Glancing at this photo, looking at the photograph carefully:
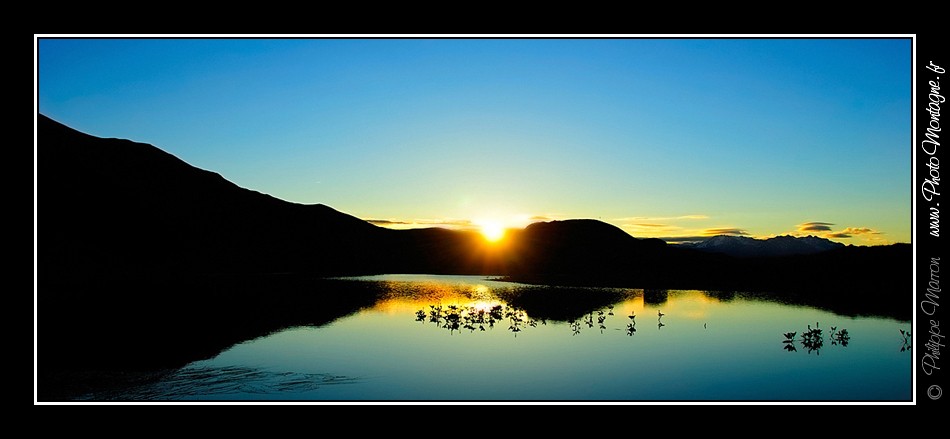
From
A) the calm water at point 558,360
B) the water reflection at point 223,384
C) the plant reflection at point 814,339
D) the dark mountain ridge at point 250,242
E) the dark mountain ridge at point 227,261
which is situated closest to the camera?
the water reflection at point 223,384

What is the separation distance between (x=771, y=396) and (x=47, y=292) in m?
60.0

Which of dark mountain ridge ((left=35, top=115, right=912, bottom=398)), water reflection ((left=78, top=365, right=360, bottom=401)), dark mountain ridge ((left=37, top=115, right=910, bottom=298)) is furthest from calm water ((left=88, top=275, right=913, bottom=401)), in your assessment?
dark mountain ridge ((left=37, top=115, right=910, bottom=298))

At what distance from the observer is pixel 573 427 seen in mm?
16516

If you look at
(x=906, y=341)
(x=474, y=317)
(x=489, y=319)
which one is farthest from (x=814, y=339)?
(x=474, y=317)

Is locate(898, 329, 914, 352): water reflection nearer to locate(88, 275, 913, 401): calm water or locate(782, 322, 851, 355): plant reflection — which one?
locate(88, 275, 913, 401): calm water

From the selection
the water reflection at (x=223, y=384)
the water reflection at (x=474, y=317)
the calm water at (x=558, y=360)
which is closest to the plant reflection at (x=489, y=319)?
the water reflection at (x=474, y=317)

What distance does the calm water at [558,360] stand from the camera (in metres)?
23.9

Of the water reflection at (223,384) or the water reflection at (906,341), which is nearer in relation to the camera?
the water reflection at (223,384)

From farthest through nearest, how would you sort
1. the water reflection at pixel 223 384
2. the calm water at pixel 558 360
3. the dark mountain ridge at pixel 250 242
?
the dark mountain ridge at pixel 250 242, the calm water at pixel 558 360, the water reflection at pixel 223 384

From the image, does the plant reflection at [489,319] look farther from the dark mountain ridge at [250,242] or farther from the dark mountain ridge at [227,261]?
the dark mountain ridge at [250,242]

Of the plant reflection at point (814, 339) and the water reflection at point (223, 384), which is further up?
the water reflection at point (223, 384)

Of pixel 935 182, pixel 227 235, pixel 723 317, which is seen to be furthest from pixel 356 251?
pixel 935 182

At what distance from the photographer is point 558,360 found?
28688mm

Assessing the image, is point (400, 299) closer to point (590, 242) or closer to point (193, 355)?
point (193, 355)
